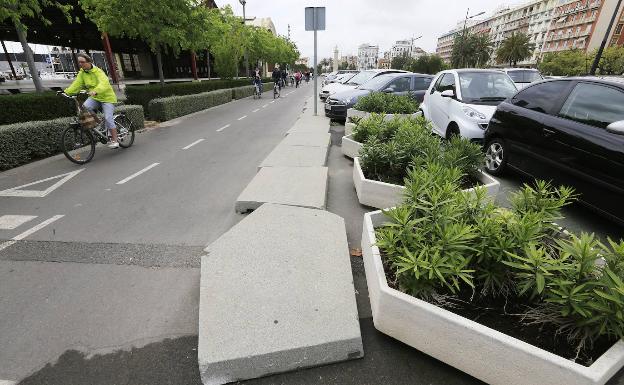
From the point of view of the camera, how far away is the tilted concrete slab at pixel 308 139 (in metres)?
7.75

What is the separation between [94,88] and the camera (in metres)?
6.72

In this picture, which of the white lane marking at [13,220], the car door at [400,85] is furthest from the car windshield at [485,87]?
the white lane marking at [13,220]

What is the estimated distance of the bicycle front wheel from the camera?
6577 millimetres

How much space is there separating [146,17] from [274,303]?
40.4 ft

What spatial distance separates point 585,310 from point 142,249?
386cm

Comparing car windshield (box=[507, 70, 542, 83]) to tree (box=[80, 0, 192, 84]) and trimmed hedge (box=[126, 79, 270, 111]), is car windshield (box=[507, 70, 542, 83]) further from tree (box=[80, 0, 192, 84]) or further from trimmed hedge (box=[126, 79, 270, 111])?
trimmed hedge (box=[126, 79, 270, 111])

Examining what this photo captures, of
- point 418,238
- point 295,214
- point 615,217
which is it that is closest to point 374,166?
point 295,214

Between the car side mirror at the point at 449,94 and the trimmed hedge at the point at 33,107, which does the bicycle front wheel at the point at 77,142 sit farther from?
the car side mirror at the point at 449,94

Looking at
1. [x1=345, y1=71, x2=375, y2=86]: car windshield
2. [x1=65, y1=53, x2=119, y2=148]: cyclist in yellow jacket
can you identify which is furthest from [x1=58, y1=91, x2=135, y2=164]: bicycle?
[x1=345, y1=71, x2=375, y2=86]: car windshield

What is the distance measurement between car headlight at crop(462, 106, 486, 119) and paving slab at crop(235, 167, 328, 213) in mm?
3268

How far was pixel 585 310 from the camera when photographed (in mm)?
1793

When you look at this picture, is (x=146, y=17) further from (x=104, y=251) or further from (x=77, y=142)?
(x=104, y=251)

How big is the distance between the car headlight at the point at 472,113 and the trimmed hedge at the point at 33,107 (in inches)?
381

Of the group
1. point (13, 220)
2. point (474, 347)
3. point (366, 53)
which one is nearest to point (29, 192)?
point (13, 220)
